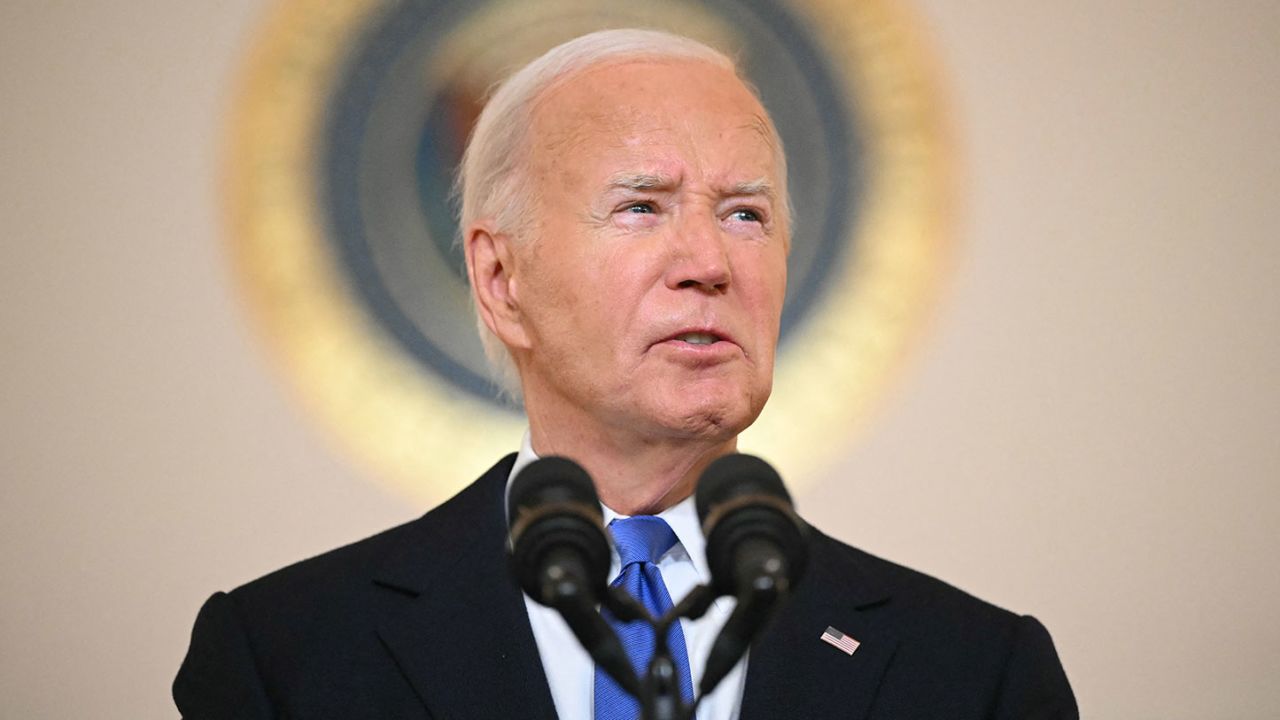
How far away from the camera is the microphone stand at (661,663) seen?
4.26 feet

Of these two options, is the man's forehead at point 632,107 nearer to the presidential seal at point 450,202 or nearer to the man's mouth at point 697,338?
the man's mouth at point 697,338

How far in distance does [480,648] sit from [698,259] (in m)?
0.68

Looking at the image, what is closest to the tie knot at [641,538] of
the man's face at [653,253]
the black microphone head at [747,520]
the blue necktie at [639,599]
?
the blue necktie at [639,599]

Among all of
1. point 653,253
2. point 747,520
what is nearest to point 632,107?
point 653,253

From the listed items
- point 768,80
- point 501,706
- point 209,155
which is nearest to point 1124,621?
point 768,80

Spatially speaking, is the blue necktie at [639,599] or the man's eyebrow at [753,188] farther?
the man's eyebrow at [753,188]

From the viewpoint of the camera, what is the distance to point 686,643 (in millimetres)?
2262

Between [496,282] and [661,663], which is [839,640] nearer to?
[496,282]

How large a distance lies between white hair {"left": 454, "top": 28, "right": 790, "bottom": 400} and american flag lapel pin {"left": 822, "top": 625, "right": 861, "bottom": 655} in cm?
74

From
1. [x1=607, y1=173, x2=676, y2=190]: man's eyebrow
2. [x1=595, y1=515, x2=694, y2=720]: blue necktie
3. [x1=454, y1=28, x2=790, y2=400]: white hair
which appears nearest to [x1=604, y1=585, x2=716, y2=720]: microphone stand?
[x1=595, y1=515, x2=694, y2=720]: blue necktie

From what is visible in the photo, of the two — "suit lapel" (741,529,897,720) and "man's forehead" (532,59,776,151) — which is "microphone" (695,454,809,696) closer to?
"suit lapel" (741,529,897,720)

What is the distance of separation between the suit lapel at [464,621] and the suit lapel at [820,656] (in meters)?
0.33

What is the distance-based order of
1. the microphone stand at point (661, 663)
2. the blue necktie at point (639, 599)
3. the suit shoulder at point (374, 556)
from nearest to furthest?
1. the microphone stand at point (661, 663)
2. the blue necktie at point (639, 599)
3. the suit shoulder at point (374, 556)

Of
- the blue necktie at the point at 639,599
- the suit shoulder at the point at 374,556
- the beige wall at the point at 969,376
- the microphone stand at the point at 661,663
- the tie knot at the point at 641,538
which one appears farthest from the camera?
the beige wall at the point at 969,376
